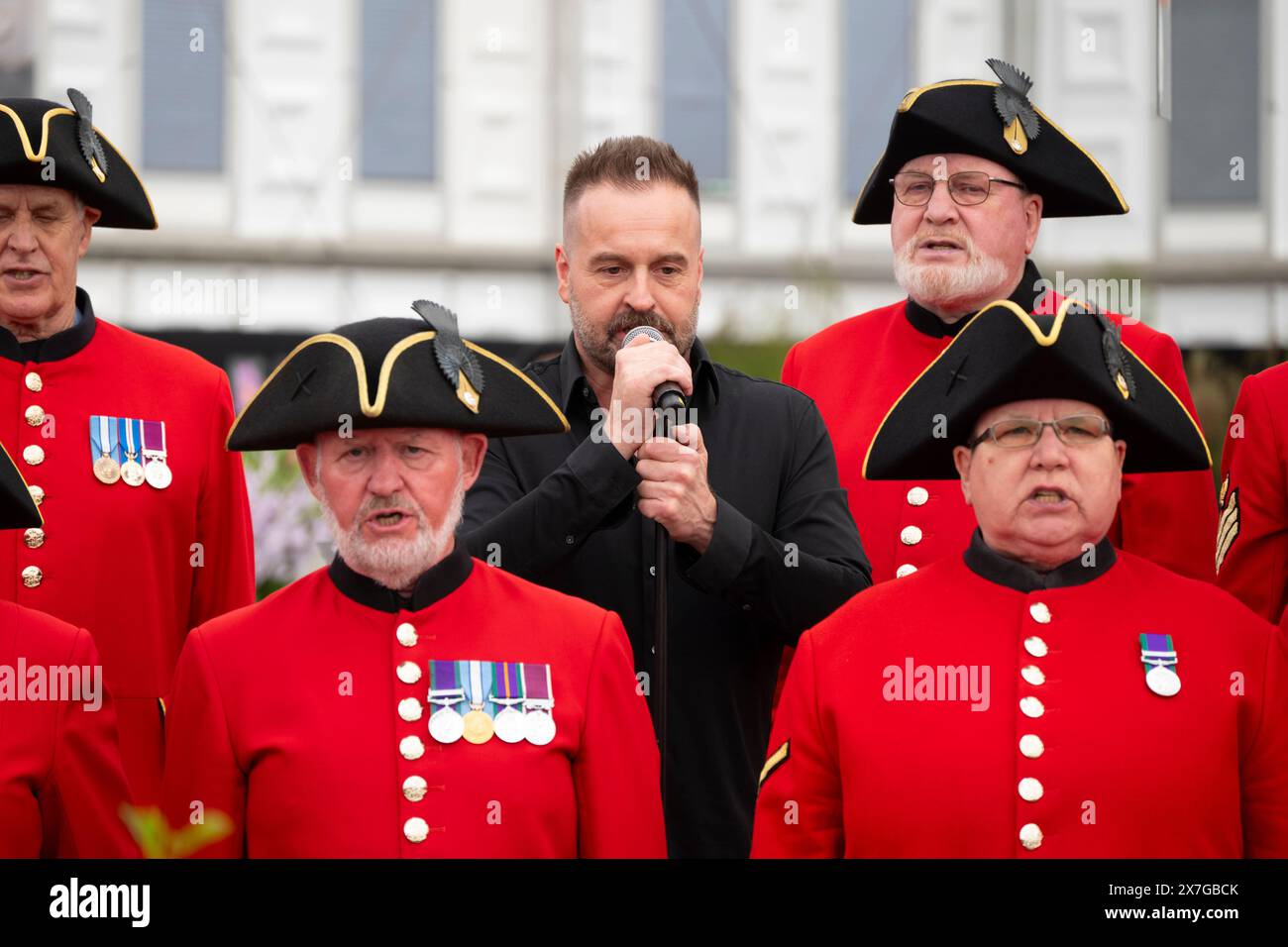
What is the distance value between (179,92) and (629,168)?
7.48 metres

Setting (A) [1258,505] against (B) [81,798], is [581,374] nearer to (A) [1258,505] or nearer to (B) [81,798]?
(B) [81,798]

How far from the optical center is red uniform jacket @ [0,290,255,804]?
4.63m

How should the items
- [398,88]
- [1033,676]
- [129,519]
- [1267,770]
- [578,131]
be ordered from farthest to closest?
[578,131] < [398,88] < [129,519] < [1033,676] < [1267,770]

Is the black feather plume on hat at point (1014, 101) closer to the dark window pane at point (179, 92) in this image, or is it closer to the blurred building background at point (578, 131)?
the blurred building background at point (578, 131)

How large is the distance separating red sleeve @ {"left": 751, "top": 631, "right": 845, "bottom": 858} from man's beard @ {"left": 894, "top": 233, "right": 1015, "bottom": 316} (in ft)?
4.45

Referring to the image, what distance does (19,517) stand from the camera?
3.84 meters

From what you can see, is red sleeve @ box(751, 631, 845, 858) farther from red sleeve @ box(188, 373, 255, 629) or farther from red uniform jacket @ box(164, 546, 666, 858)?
red sleeve @ box(188, 373, 255, 629)

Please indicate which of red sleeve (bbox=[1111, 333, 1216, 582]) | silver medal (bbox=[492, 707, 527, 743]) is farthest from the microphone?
red sleeve (bbox=[1111, 333, 1216, 582])

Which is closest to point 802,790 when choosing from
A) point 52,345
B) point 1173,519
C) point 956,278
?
point 1173,519

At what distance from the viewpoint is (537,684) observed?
3.77 metres

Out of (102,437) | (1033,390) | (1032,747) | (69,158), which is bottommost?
(1032,747)

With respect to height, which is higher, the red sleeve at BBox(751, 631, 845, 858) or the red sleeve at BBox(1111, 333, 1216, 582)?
the red sleeve at BBox(1111, 333, 1216, 582)

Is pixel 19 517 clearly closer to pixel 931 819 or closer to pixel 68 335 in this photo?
pixel 68 335

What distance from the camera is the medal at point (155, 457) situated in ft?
15.6
